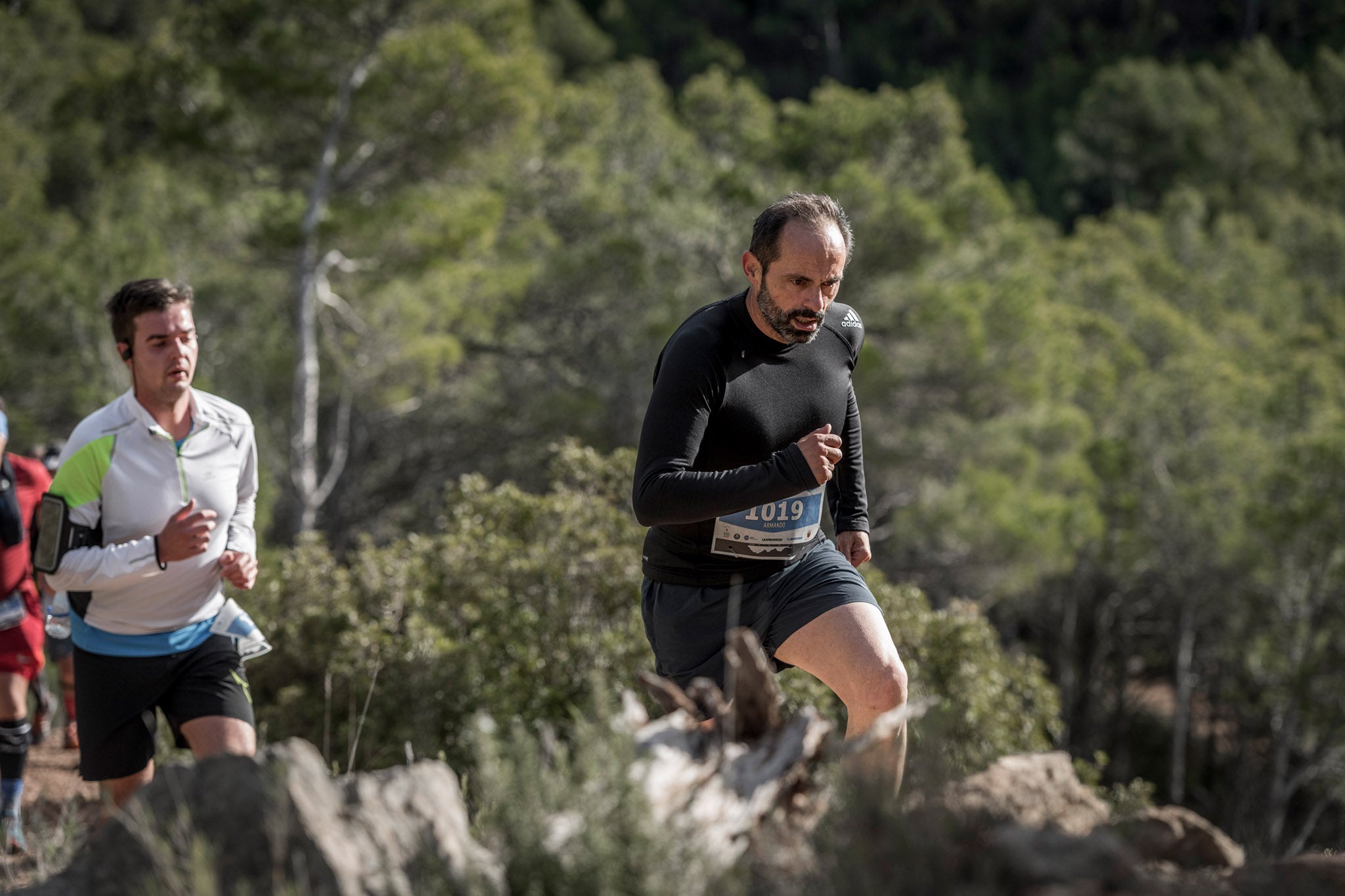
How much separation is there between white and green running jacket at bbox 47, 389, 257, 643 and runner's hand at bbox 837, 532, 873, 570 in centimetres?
153

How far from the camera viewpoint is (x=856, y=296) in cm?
1557

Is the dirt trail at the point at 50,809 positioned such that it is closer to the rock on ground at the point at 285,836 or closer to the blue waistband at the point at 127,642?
the blue waistband at the point at 127,642

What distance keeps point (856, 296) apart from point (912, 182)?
12.2ft

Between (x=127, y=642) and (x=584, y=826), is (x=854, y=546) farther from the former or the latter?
(x=127, y=642)

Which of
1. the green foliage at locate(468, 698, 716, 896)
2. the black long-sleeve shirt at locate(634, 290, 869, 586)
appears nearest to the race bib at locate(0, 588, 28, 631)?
the black long-sleeve shirt at locate(634, 290, 869, 586)

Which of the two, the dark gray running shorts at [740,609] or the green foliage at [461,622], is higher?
the dark gray running shorts at [740,609]

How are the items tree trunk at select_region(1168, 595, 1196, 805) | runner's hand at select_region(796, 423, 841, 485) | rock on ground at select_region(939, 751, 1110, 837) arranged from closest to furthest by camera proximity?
rock on ground at select_region(939, 751, 1110, 837) < runner's hand at select_region(796, 423, 841, 485) < tree trunk at select_region(1168, 595, 1196, 805)

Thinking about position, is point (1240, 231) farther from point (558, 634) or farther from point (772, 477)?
point (772, 477)

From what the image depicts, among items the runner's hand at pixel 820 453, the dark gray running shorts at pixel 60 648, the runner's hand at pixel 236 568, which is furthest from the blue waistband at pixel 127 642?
the dark gray running shorts at pixel 60 648

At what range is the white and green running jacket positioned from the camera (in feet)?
8.86

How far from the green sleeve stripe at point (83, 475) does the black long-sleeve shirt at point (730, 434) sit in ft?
4.13

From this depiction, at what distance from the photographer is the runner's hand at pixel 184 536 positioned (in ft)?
8.83

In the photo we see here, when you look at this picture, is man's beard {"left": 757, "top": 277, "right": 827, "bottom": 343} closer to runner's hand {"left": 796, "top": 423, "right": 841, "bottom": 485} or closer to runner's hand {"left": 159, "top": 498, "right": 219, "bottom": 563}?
runner's hand {"left": 796, "top": 423, "right": 841, "bottom": 485}

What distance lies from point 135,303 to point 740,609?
1611mm
